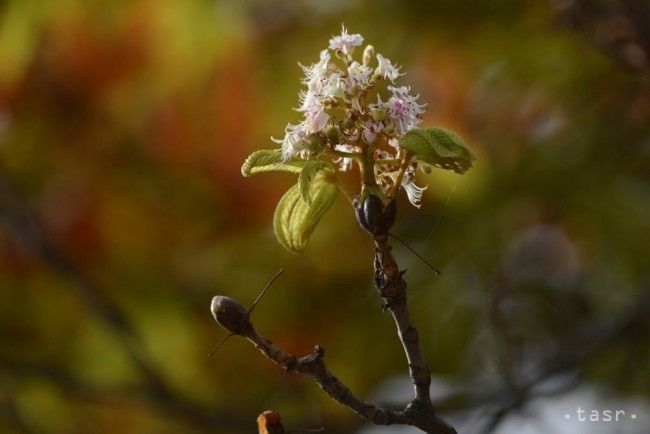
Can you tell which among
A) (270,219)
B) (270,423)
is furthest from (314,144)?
(270,219)

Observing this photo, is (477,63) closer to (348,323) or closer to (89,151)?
(348,323)

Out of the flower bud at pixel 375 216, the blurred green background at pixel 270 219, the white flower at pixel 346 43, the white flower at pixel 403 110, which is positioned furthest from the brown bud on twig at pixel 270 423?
the blurred green background at pixel 270 219

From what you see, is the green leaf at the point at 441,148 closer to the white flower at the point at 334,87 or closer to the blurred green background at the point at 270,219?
the white flower at the point at 334,87

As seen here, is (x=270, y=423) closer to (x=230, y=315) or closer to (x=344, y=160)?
(x=230, y=315)

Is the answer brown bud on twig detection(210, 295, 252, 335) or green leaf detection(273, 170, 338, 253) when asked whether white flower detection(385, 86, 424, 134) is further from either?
brown bud on twig detection(210, 295, 252, 335)

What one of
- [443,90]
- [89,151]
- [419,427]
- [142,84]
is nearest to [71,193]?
[89,151]

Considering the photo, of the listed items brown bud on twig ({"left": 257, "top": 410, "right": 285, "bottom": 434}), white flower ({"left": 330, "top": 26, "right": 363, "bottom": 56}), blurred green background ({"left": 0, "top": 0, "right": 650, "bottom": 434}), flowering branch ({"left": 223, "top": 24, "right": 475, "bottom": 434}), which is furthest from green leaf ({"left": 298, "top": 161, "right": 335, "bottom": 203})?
blurred green background ({"left": 0, "top": 0, "right": 650, "bottom": 434})
